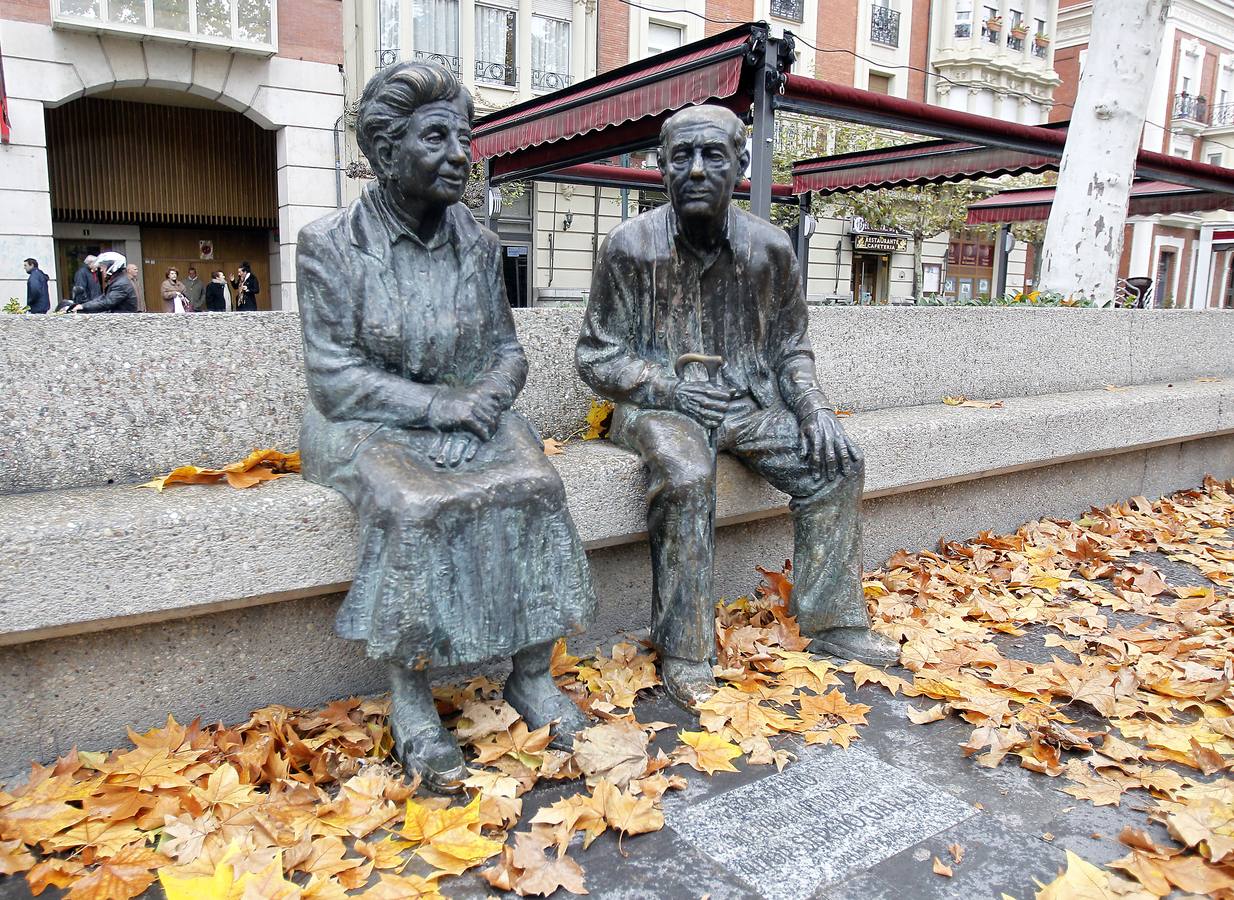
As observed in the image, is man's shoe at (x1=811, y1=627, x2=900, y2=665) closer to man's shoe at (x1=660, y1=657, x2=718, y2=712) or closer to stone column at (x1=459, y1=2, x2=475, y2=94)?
man's shoe at (x1=660, y1=657, x2=718, y2=712)

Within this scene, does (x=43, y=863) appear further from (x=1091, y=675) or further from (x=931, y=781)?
(x=1091, y=675)

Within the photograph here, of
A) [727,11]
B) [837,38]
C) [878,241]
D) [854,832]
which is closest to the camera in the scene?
[854,832]

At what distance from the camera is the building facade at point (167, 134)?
43.7 feet

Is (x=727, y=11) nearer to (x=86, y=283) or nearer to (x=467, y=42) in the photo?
(x=467, y=42)

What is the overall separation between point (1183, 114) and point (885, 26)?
45.2 feet

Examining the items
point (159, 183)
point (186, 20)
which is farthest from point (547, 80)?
point (159, 183)

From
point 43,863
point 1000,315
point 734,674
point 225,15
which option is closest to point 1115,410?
point 1000,315

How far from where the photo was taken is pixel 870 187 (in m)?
10.1

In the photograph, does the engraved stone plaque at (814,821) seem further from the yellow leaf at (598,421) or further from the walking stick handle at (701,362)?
the yellow leaf at (598,421)

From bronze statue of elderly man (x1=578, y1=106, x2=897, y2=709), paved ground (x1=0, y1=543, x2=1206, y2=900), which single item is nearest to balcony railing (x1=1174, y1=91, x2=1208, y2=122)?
bronze statue of elderly man (x1=578, y1=106, x2=897, y2=709)

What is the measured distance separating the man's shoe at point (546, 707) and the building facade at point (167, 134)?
13330 millimetres

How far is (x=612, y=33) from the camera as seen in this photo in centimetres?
2189

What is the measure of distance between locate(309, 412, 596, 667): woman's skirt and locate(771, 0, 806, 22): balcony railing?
82.9 feet

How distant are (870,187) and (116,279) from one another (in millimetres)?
7548
